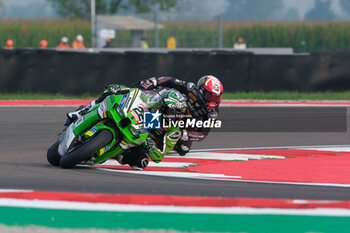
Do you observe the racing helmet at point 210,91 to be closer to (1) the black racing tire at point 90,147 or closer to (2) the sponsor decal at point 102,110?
(2) the sponsor decal at point 102,110

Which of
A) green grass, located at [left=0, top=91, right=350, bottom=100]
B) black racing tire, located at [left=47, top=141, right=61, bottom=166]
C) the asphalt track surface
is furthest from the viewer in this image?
green grass, located at [left=0, top=91, right=350, bottom=100]

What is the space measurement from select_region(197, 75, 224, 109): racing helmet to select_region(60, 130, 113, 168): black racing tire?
1584 millimetres

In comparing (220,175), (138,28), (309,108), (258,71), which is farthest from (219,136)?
(138,28)

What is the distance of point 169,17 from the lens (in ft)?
90.7

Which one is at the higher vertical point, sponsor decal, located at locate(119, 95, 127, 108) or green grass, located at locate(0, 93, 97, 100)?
sponsor decal, located at locate(119, 95, 127, 108)

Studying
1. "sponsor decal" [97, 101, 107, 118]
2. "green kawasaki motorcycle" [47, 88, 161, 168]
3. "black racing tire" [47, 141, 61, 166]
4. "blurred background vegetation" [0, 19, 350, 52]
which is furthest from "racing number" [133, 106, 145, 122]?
"blurred background vegetation" [0, 19, 350, 52]

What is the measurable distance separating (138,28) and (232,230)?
2424cm

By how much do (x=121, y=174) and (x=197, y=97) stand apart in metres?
1.70

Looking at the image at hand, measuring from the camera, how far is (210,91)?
8.75m

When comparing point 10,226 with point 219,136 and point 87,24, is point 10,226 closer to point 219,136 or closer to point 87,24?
point 219,136

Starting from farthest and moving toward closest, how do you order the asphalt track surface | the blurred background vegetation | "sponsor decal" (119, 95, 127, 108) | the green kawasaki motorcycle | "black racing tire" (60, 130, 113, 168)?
the blurred background vegetation, "sponsor decal" (119, 95, 127, 108), the green kawasaki motorcycle, "black racing tire" (60, 130, 113, 168), the asphalt track surface

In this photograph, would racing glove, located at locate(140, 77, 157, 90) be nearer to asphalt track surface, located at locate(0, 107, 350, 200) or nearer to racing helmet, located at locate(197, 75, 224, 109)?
racing helmet, located at locate(197, 75, 224, 109)

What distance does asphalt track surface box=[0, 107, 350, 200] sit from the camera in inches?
253

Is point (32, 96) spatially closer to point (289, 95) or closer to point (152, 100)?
point (289, 95)
